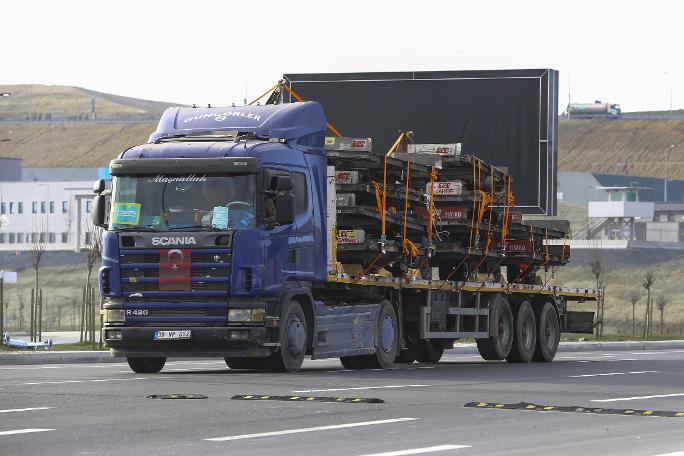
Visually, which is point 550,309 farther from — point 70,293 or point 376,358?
point 70,293

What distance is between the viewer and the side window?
2306 centimetres

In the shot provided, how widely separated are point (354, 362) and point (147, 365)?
3.49 meters

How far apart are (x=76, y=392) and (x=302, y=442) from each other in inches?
252

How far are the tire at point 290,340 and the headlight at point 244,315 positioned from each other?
431mm

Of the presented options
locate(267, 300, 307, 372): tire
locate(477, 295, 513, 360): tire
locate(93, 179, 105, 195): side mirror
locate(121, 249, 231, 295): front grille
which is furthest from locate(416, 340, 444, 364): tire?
locate(93, 179, 105, 195): side mirror

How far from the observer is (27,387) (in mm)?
19188

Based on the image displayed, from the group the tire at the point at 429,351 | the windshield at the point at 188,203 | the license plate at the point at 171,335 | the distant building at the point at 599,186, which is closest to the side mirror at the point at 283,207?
the windshield at the point at 188,203

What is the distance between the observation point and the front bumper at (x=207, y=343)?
72.4 feet

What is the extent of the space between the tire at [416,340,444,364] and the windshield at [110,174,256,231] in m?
7.72

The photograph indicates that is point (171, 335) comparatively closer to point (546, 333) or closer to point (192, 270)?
point (192, 270)

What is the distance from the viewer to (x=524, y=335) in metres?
30.8

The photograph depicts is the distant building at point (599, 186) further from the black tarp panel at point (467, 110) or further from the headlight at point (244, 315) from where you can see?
the headlight at point (244, 315)

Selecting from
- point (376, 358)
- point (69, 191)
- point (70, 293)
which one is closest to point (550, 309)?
point (376, 358)

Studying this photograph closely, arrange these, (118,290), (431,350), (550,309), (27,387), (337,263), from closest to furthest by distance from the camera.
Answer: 1. (27,387)
2. (118,290)
3. (337,263)
4. (431,350)
5. (550,309)
